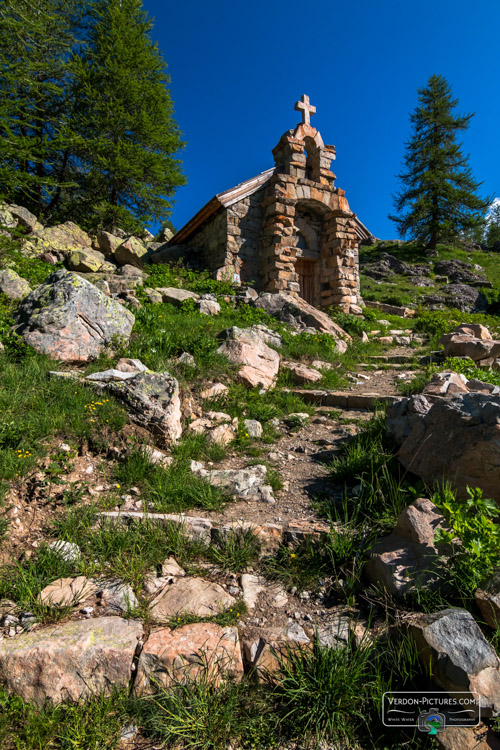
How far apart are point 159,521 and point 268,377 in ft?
12.6

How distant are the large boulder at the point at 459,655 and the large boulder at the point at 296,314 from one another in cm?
818

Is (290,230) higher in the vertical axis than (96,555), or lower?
higher

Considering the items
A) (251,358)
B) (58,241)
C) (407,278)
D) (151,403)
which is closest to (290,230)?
(58,241)

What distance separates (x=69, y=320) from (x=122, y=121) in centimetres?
1546

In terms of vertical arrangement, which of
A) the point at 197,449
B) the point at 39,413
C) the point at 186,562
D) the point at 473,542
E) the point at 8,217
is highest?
the point at 8,217

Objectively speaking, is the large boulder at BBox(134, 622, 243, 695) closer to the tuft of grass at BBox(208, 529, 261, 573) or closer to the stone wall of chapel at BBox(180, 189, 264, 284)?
the tuft of grass at BBox(208, 529, 261, 573)

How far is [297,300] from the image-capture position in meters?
11.5

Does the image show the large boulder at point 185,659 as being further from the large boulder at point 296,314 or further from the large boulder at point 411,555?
the large boulder at point 296,314

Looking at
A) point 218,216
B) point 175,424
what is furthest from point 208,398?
point 218,216

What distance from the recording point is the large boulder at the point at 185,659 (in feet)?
7.29

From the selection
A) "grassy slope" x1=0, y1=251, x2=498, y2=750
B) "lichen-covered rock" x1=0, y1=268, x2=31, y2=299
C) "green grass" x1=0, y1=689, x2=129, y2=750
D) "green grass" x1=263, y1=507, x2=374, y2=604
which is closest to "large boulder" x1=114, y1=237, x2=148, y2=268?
"lichen-covered rock" x1=0, y1=268, x2=31, y2=299

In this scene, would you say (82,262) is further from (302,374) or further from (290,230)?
(302,374)

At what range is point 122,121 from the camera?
1652 cm

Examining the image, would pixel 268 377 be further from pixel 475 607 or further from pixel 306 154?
pixel 306 154
